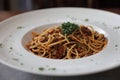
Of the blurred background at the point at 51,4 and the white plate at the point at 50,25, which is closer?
the white plate at the point at 50,25

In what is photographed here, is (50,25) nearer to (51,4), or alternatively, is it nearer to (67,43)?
(67,43)

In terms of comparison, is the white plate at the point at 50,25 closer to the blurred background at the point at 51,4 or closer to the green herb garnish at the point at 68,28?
the green herb garnish at the point at 68,28

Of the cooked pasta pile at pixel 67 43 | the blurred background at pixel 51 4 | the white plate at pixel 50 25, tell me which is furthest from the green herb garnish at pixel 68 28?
the blurred background at pixel 51 4

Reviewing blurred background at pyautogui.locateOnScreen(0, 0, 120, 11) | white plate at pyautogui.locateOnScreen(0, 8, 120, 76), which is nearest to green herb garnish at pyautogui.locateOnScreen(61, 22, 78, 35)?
white plate at pyautogui.locateOnScreen(0, 8, 120, 76)

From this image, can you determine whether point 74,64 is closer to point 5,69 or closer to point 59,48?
point 59,48

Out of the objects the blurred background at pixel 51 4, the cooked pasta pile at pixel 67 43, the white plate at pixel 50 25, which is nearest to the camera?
the white plate at pixel 50 25
